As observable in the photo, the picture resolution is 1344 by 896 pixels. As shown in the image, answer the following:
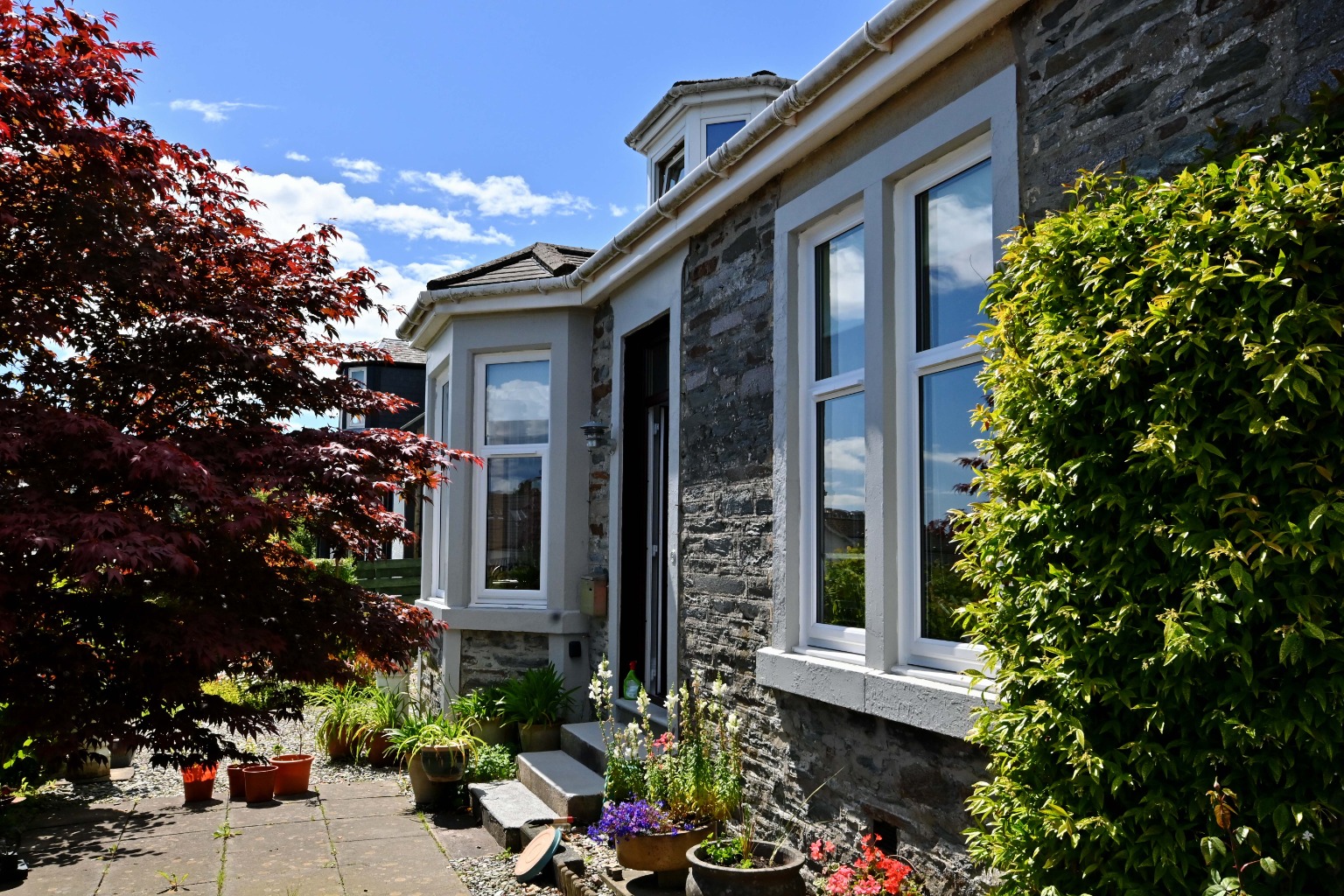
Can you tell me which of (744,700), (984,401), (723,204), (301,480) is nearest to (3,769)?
(301,480)

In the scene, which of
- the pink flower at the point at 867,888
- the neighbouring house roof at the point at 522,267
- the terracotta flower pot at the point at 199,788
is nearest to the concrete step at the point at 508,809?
the terracotta flower pot at the point at 199,788

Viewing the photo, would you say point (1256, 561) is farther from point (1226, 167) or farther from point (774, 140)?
point (774, 140)

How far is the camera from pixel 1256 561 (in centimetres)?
227

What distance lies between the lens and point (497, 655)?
8.15 meters

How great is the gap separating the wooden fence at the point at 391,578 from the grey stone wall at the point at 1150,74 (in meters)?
10.1

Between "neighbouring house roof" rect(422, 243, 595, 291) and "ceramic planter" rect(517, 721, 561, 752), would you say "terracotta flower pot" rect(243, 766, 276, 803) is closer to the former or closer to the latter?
"ceramic planter" rect(517, 721, 561, 752)

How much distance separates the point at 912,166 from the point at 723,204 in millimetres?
1780

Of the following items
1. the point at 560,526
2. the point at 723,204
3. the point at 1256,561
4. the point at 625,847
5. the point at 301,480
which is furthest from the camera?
the point at 560,526

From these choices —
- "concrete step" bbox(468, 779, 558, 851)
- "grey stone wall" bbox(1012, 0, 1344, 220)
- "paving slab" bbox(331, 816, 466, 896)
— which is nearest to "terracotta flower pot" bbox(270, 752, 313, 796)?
"paving slab" bbox(331, 816, 466, 896)

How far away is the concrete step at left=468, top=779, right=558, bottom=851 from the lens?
231 inches

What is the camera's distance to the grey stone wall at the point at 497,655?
26.3 ft

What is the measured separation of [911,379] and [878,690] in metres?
1.26

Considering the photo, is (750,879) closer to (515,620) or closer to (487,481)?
(515,620)

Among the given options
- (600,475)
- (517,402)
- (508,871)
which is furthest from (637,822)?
(517,402)
